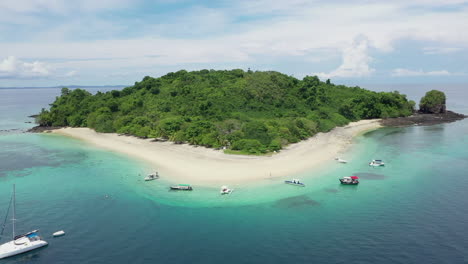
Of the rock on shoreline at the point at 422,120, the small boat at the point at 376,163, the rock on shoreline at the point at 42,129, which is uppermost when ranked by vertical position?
the rock on shoreline at the point at 422,120

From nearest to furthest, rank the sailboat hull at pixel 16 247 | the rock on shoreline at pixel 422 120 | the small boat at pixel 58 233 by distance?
the sailboat hull at pixel 16 247
the small boat at pixel 58 233
the rock on shoreline at pixel 422 120

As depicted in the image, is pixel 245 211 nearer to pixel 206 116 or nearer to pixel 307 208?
pixel 307 208

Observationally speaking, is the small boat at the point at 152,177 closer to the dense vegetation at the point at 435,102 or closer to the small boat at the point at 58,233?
the small boat at the point at 58,233

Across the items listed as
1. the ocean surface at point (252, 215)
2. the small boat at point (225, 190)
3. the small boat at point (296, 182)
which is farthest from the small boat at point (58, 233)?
the small boat at point (296, 182)

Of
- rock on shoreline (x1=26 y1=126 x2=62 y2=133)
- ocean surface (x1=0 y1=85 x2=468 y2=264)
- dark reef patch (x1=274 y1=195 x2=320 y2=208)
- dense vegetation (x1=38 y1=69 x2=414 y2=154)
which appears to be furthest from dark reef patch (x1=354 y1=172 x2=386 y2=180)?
rock on shoreline (x1=26 y1=126 x2=62 y2=133)

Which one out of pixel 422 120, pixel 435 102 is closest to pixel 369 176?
pixel 422 120

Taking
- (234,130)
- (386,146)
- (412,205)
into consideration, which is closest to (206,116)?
(234,130)

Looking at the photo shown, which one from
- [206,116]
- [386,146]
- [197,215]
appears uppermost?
[206,116]
